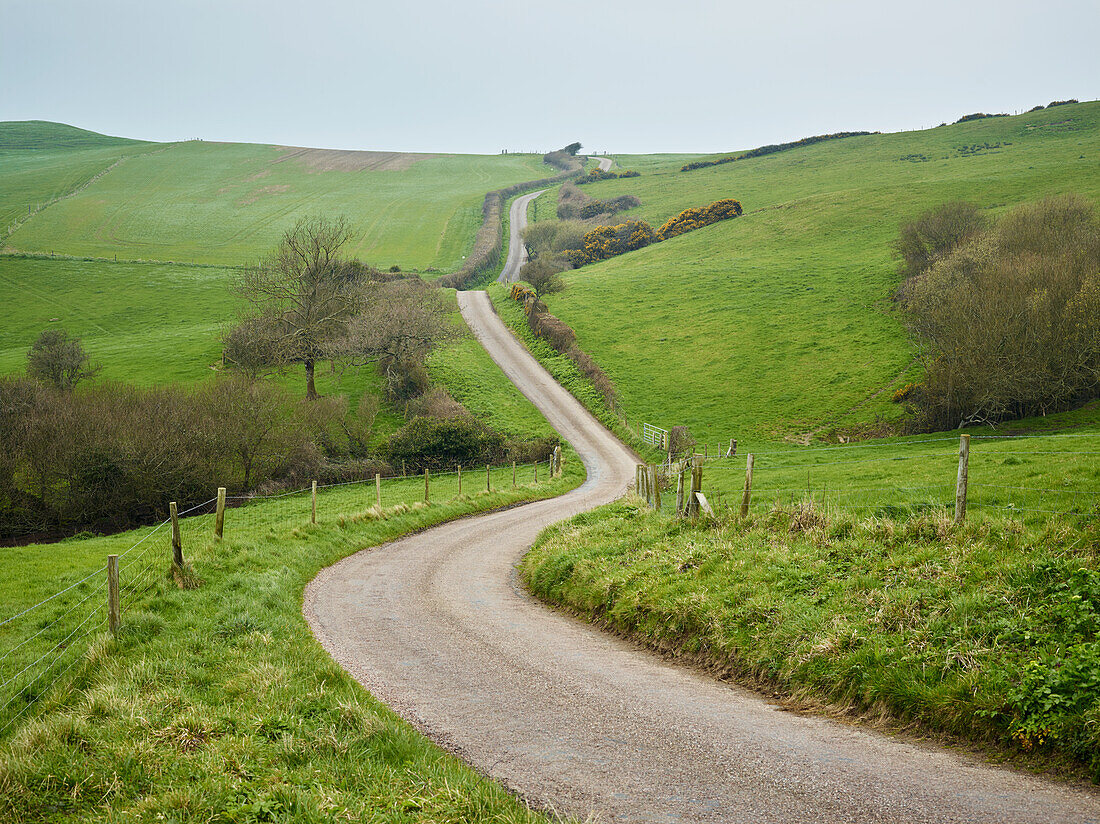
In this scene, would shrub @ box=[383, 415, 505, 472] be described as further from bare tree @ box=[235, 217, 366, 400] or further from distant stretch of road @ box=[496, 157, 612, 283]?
distant stretch of road @ box=[496, 157, 612, 283]

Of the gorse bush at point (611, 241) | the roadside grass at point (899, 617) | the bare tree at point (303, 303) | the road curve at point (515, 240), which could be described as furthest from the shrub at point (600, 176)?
the roadside grass at point (899, 617)

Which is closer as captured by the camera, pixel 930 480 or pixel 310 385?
pixel 930 480

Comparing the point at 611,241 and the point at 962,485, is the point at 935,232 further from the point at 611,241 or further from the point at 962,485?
the point at 962,485

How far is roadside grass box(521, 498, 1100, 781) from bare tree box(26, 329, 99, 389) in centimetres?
4543

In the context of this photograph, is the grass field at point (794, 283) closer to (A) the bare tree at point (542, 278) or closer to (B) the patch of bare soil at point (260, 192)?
(A) the bare tree at point (542, 278)

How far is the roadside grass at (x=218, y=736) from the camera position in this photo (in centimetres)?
539

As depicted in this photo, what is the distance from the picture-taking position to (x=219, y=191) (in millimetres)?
123625

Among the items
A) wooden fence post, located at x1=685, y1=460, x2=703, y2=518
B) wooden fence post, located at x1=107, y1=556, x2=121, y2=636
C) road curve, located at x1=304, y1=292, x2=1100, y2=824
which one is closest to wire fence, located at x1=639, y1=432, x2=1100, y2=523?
wooden fence post, located at x1=685, y1=460, x2=703, y2=518

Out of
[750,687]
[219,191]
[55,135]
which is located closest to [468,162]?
[219,191]

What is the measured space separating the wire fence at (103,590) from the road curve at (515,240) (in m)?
63.6

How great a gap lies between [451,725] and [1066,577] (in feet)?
23.2

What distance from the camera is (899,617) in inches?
326

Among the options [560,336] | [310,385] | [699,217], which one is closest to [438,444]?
[310,385]

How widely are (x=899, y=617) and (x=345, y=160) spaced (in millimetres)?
167344
